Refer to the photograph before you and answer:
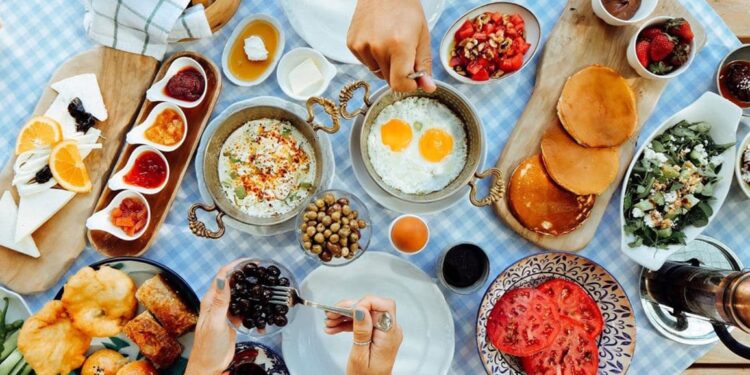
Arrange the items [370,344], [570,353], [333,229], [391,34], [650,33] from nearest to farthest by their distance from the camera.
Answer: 1. [391,34]
2. [370,344]
3. [333,229]
4. [570,353]
5. [650,33]

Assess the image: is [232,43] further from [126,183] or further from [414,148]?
[414,148]

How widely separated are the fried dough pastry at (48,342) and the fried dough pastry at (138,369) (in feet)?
0.62

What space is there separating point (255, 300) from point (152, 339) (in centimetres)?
41

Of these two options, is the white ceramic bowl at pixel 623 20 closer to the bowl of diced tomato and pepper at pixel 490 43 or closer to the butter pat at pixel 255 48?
the bowl of diced tomato and pepper at pixel 490 43

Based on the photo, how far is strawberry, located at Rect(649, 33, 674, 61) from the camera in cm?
191

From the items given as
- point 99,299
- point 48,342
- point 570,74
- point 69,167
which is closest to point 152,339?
point 99,299

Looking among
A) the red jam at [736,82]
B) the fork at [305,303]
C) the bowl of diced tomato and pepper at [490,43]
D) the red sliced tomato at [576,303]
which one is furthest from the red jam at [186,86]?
the red jam at [736,82]

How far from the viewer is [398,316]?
77.2 inches

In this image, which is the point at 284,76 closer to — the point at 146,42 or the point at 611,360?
the point at 146,42

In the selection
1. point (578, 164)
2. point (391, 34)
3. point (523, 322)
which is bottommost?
point (523, 322)

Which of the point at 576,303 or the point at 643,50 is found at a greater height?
the point at 643,50

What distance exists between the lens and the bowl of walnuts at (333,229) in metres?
1.77

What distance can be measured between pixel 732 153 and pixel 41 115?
2.27 meters

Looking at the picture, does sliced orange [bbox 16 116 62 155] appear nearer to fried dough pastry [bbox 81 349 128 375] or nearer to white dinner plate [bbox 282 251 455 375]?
fried dough pastry [bbox 81 349 128 375]
